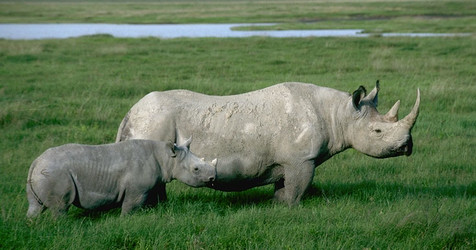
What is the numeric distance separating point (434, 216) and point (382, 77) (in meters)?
12.3

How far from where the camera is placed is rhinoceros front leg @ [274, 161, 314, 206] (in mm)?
7332

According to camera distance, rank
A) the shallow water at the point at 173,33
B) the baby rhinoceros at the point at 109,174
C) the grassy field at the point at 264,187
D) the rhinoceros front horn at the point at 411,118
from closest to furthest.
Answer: the grassy field at the point at 264,187 → the baby rhinoceros at the point at 109,174 → the rhinoceros front horn at the point at 411,118 → the shallow water at the point at 173,33

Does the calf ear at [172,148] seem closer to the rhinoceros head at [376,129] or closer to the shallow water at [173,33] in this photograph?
the rhinoceros head at [376,129]

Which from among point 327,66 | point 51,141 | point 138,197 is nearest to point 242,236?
point 138,197

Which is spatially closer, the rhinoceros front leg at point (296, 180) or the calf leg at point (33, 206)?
the calf leg at point (33, 206)

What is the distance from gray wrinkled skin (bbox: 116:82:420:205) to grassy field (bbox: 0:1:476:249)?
1.39ft

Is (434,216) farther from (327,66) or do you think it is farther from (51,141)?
(327,66)

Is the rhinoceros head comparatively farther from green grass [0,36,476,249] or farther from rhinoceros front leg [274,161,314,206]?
rhinoceros front leg [274,161,314,206]

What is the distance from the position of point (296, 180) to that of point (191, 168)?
125cm

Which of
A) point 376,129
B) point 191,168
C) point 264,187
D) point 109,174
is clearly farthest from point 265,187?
point 109,174

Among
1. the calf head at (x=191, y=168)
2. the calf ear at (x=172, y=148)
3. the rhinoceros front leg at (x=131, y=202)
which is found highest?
the calf ear at (x=172, y=148)

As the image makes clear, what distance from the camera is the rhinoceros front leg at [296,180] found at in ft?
24.1

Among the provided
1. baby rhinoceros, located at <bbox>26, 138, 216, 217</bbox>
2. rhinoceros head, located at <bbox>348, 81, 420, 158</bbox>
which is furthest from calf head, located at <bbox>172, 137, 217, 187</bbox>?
rhinoceros head, located at <bbox>348, 81, 420, 158</bbox>

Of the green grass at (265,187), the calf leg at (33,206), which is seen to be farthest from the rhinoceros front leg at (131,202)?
the calf leg at (33,206)
